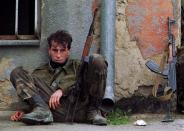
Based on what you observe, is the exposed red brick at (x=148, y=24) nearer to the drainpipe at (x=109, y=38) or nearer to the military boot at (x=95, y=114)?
the drainpipe at (x=109, y=38)

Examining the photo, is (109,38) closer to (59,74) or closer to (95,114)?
(59,74)

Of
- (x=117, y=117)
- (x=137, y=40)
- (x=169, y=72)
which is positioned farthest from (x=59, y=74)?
(x=169, y=72)

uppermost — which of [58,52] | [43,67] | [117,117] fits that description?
[58,52]

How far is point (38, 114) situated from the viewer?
4.94 m

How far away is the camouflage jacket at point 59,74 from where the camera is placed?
5.20 meters

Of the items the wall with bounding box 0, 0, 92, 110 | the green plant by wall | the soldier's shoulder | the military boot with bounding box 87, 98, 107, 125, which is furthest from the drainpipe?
the soldier's shoulder

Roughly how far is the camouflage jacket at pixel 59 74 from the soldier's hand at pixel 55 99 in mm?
98

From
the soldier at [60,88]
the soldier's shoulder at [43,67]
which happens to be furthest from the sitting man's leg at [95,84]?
the soldier's shoulder at [43,67]

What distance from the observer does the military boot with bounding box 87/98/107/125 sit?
5.08 metres

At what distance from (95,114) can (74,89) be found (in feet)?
1.03

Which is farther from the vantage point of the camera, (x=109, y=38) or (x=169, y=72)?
(x=109, y=38)

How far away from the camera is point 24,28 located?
6.03 meters

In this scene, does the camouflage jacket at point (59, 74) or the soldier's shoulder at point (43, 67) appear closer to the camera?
the camouflage jacket at point (59, 74)

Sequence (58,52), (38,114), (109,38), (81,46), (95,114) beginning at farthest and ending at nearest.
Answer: (81,46) → (109,38) → (58,52) → (95,114) → (38,114)
